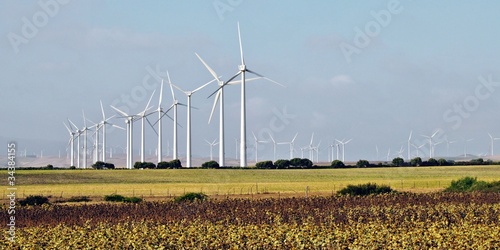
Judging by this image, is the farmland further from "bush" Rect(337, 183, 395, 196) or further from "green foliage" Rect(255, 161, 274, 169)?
"green foliage" Rect(255, 161, 274, 169)

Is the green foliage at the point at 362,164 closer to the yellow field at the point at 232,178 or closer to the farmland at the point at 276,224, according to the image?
the yellow field at the point at 232,178

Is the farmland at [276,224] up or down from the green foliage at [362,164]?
down

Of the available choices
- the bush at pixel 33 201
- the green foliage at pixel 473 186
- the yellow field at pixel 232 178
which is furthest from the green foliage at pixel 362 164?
the bush at pixel 33 201

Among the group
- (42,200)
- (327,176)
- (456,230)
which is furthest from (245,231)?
(327,176)

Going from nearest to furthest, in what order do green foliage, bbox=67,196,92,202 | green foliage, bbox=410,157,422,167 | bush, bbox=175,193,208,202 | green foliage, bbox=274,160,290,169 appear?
1. bush, bbox=175,193,208,202
2. green foliage, bbox=67,196,92,202
3. green foliage, bbox=274,160,290,169
4. green foliage, bbox=410,157,422,167

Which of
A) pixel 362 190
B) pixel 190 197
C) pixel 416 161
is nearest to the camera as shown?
pixel 190 197

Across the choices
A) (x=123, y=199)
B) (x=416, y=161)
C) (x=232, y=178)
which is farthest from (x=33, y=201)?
(x=416, y=161)

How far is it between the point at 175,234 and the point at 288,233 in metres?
5.49

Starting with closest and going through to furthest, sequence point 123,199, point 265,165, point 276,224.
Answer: point 276,224 → point 123,199 → point 265,165

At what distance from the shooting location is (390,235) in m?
36.5

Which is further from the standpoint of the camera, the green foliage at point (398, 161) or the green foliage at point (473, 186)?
the green foliage at point (398, 161)

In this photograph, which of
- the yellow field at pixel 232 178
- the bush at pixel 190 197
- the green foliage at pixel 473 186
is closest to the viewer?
the bush at pixel 190 197

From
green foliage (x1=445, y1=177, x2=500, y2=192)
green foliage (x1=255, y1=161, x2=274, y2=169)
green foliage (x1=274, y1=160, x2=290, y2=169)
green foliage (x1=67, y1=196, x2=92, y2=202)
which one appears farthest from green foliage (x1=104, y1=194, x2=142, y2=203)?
green foliage (x1=274, y1=160, x2=290, y2=169)

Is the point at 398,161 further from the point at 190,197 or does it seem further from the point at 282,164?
the point at 190,197
